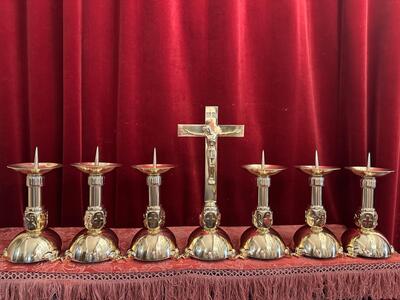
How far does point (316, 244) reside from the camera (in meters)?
1.00

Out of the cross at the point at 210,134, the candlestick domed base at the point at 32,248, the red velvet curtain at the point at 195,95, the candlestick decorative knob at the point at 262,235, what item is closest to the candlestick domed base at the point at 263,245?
the candlestick decorative knob at the point at 262,235

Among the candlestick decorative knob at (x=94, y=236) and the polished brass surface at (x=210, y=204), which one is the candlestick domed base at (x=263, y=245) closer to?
the polished brass surface at (x=210, y=204)

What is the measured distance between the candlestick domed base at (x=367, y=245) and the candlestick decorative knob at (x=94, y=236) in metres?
0.64

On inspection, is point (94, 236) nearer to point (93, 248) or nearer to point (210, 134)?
point (93, 248)

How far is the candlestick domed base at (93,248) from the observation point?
A: 0.94m

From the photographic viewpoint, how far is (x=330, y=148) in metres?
1.33

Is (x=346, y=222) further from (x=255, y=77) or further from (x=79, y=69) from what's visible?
(x=79, y=69)

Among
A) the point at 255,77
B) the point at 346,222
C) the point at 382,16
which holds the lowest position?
the point at 346,222

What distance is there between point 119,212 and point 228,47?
2.23 feet

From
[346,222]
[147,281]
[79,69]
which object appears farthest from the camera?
[346,222]

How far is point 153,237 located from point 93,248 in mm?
157

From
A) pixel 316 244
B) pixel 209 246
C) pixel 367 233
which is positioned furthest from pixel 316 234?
pixel 209 246

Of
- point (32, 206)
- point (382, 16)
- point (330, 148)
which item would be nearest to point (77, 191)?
point (32, 206)

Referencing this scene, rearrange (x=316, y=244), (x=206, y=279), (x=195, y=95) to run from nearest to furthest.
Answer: (x=206, y=279) < (x=316, y=244) < (x=195, y=95)
